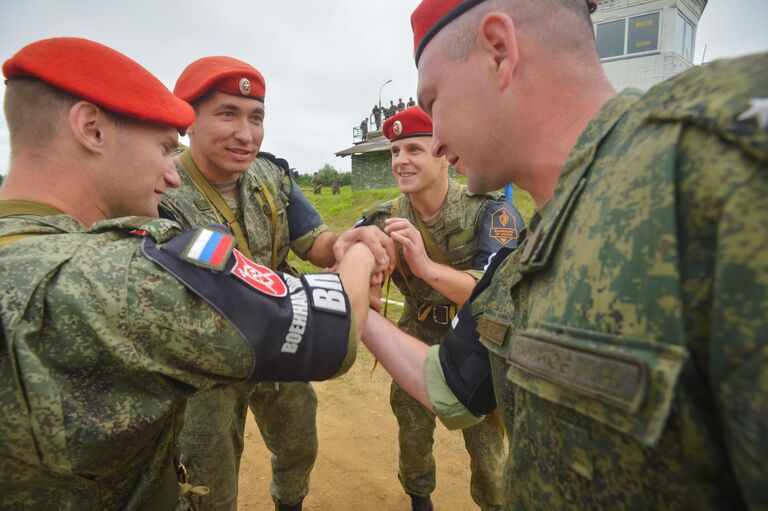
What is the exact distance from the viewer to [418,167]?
3447 mm

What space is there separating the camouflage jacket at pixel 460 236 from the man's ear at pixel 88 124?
7.36 ft

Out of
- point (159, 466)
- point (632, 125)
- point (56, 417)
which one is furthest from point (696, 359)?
point (159, 466)

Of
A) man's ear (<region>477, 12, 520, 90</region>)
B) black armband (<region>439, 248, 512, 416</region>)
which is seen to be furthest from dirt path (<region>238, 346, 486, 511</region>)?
man's ear (<region>477, 12, 520, 90</region>)

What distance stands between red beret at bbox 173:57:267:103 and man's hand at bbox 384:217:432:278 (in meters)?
1.30

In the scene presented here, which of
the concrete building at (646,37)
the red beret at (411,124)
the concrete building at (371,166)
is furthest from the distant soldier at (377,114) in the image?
the red beret at (411,124)

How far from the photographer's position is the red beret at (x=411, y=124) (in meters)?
3.47

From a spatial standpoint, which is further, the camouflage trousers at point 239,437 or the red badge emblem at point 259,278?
the camouflage trousers at point 239,437

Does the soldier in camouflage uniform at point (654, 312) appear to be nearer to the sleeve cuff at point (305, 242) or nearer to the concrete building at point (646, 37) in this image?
the sleeve cuff at point (305, 242)

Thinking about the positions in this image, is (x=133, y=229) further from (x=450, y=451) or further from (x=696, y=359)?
(x=450, y=451)

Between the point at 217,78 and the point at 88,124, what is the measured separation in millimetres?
1158

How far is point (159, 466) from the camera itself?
5.21 ft

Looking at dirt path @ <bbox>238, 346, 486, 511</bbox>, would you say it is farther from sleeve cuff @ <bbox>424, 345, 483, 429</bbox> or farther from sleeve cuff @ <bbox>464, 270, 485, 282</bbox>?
sleeve cuff @ <bbox>424, 345, 483, 429</bbox>

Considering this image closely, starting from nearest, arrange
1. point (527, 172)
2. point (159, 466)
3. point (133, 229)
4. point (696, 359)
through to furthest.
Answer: point (696, 359)
point (133, 229)
point (527, 172)
point (159, 466)

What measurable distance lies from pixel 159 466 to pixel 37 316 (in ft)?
2.81
